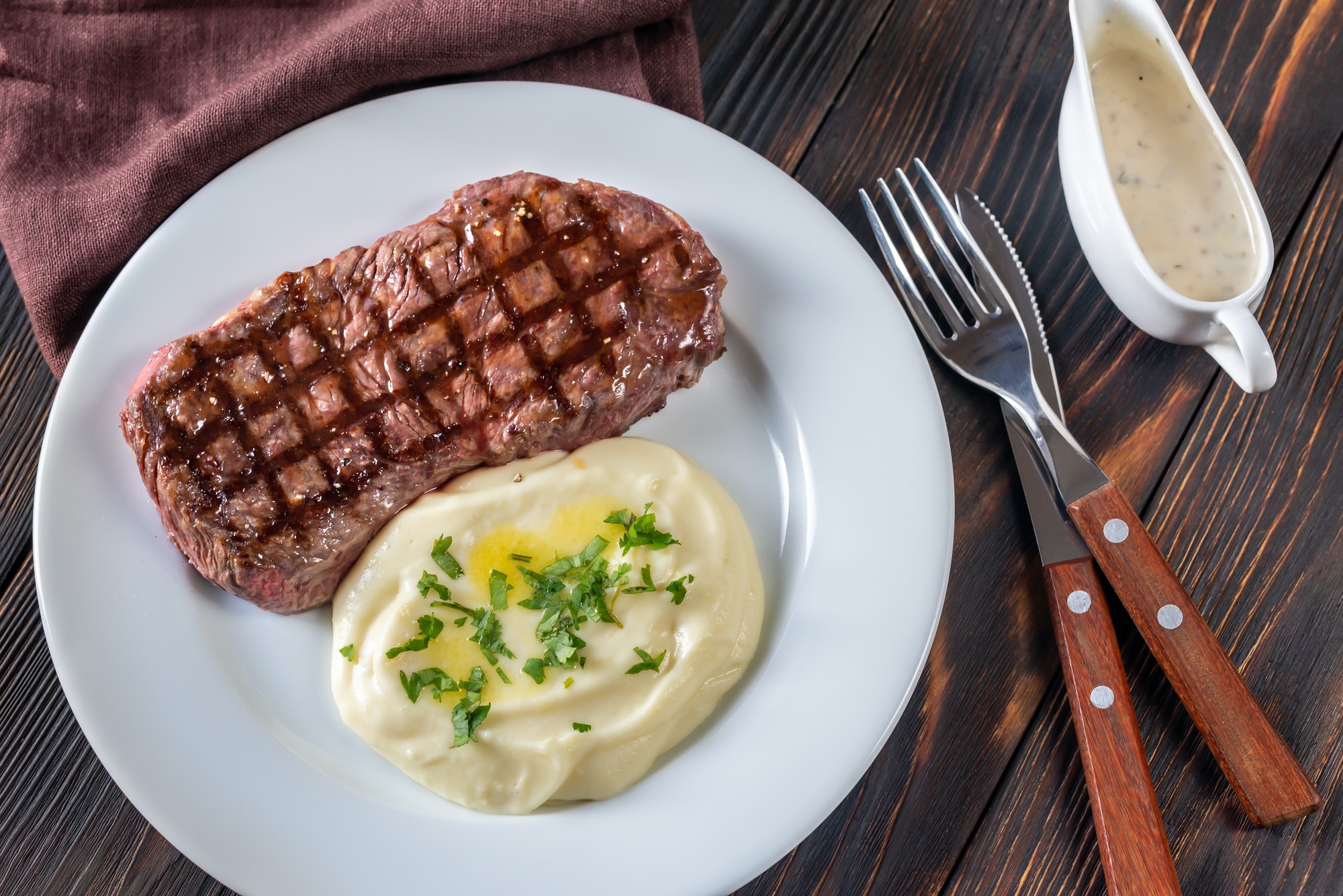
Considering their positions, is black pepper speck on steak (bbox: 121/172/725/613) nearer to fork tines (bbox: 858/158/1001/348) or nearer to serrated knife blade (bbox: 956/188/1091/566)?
fork tines (bbox: 858/158/1001/348)

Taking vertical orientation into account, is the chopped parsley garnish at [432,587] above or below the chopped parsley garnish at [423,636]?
above

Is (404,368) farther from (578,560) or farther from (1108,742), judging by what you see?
(1108,742)

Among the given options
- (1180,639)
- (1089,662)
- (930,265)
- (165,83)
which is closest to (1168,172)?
(930,265)

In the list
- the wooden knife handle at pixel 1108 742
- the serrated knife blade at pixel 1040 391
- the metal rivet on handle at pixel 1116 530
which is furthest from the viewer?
the serrated knife blade at pixel 1040 391

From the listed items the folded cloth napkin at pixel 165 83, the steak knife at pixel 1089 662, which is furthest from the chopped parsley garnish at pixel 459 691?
the steak knife at pixel 1089 662

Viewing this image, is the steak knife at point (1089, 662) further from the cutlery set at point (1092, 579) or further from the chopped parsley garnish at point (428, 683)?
the chopped parsley garnish at point (428, 683)

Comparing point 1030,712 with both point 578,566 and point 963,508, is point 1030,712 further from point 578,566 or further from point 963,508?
point 578,566

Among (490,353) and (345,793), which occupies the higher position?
(490,353)

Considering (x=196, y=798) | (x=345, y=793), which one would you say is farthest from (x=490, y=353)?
(x=196, y=798)

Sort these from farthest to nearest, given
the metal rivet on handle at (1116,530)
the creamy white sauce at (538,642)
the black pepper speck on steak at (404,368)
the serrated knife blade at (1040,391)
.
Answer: the serrated knife blade at (1040,391) < the metal rivet on handle at (1116,530) < the creamy white sauce at (538,642) < the black pepper speck on steak at (404,368)
